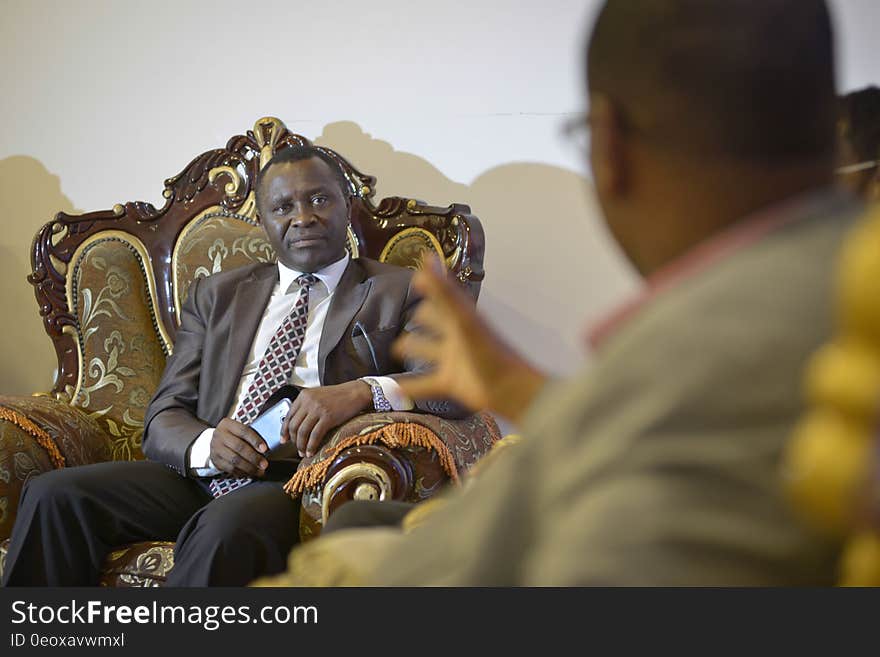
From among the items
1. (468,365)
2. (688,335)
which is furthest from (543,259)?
(688,335)

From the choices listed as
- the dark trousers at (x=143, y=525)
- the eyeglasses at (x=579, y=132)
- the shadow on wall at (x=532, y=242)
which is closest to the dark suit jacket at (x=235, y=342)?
the dark trousers at (x=143, y=525)

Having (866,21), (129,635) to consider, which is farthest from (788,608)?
(866,21)

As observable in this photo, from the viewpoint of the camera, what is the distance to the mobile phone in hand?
237 cm

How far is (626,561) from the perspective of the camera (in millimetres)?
653

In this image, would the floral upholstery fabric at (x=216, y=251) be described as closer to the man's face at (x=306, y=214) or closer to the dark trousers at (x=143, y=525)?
the man's face at (x=306, y=214)

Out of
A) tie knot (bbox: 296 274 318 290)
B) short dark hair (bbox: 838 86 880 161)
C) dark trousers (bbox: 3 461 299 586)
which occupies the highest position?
short dark hair (bbox: 838 86 880 161)

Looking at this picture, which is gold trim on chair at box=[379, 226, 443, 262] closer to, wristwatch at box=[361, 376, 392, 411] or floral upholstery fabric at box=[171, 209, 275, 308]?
floral upholstery fabric at box=[171, 209, 275, 308]

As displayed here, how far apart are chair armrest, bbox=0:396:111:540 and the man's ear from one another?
75.3 inches

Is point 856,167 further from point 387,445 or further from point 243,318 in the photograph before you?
point 243,318

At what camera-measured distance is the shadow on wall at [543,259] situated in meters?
3.14

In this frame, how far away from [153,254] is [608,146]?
2.39 meters

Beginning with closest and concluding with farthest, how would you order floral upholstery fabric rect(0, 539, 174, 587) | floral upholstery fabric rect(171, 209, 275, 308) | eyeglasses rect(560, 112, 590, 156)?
eyeglasses rect(560, 112, 590, 156)
floral upholstery fabric rect(0, 539, 174, 587)
floral upholstery fabric rect(171, 209, 275, 308)

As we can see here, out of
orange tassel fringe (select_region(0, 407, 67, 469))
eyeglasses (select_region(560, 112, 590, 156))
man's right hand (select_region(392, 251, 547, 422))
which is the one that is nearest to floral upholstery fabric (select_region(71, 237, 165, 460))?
orange tassel fringe (select_region(0, 407, 67, 469))

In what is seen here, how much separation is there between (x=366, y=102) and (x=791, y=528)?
9.22 ft
